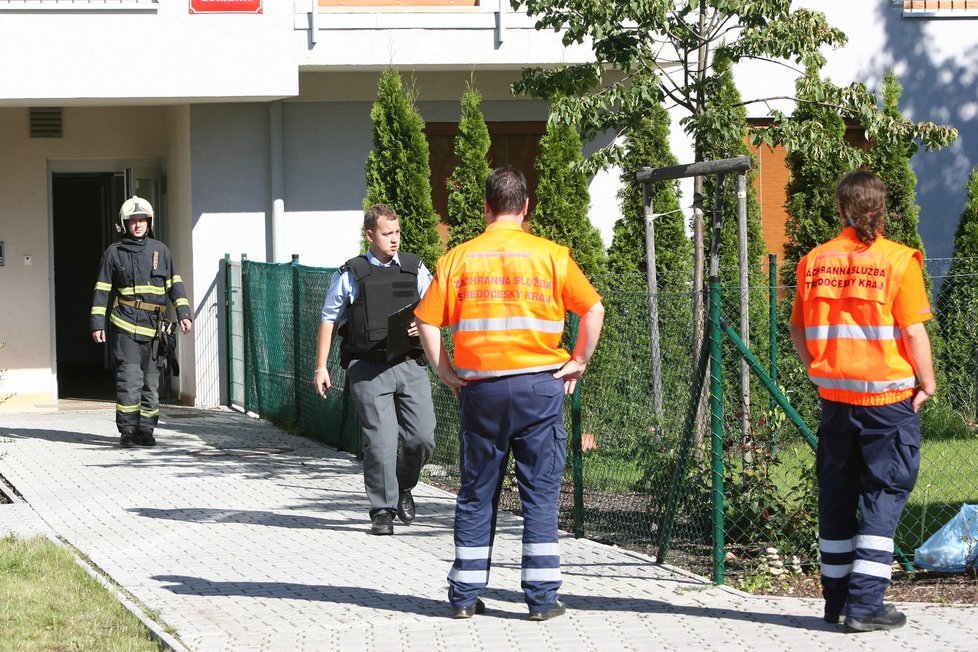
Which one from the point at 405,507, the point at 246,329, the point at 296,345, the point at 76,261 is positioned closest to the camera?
the point at 405,507

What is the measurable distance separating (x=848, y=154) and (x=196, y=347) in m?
8.03

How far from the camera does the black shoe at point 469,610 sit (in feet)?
20.7

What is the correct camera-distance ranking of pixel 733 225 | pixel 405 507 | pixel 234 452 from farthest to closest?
pixel 733 225
pixel 234 452
pixel 405 507

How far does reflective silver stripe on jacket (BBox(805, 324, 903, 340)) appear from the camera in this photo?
5.91 m

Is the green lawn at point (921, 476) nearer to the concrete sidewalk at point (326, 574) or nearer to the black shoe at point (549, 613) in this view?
the concrete sidewalk at point (326, 574)

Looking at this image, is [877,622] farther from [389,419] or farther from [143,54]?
[143,54]

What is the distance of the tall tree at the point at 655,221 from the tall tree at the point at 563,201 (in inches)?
12.7

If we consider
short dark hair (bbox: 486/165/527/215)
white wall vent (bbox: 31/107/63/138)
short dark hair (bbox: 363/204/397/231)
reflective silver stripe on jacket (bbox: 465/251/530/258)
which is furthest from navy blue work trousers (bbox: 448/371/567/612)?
white wall vent (bbox: 31/107/63/138)

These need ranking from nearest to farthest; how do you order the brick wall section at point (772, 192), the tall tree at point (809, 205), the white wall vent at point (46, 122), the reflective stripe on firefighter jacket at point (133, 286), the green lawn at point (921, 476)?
the green lawn at point (921, 476), the reflective stripe on firefighter jacket at point (133, 286), the tall tree at point (809, 205), the brick wall section at point (772, 192), the white wall vent at point (46, 122)

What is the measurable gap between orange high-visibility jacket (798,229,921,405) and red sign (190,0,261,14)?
8.98 metres

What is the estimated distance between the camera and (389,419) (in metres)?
8.35

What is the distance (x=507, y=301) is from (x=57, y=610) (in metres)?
2.58

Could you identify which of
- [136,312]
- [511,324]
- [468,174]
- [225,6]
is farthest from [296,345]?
[511,324]

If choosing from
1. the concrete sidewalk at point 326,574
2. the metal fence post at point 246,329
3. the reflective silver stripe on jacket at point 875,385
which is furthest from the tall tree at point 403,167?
the reflective silver stripe on jacket at point 875,385
